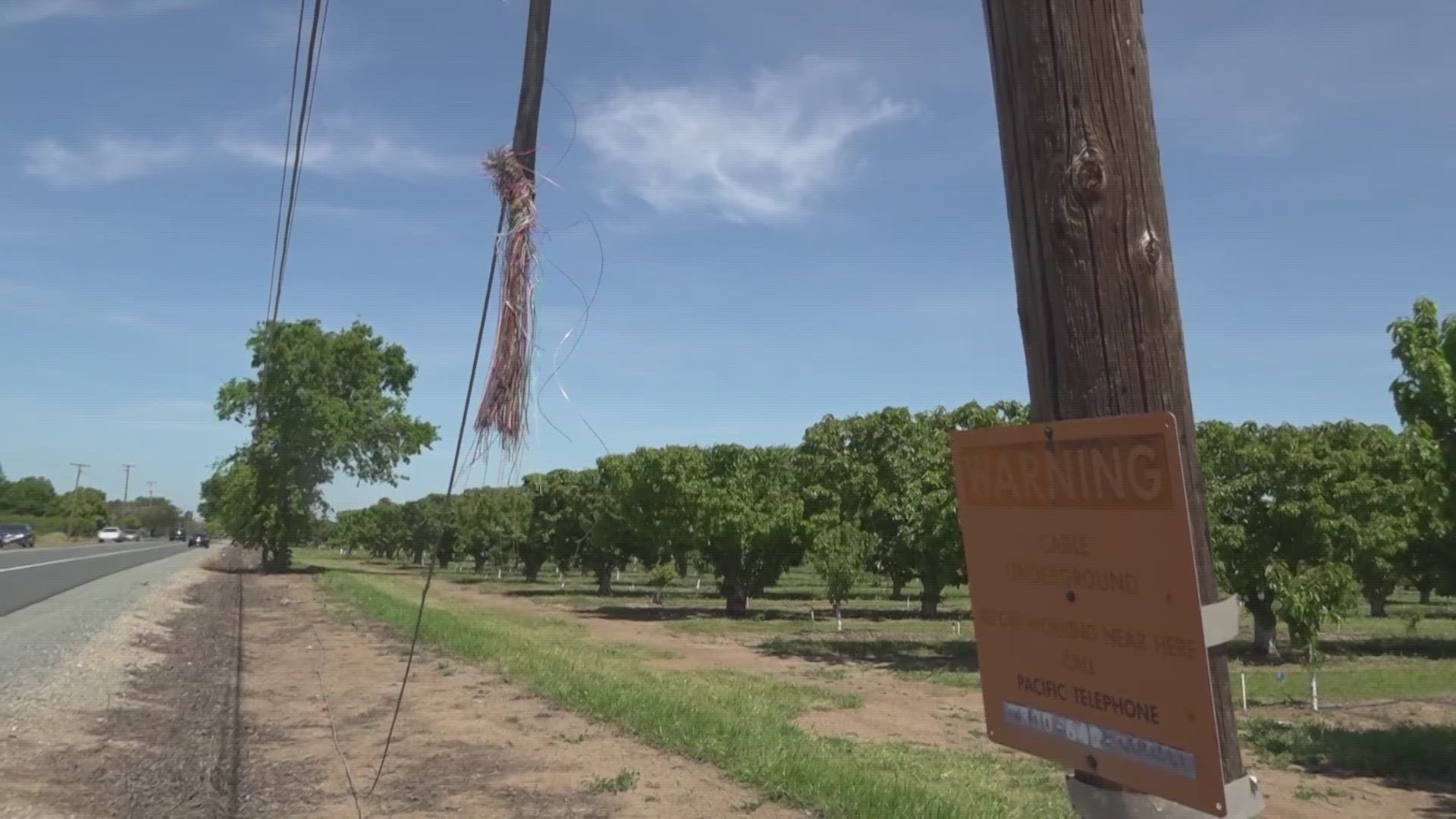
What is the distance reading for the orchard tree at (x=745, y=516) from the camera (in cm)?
3628

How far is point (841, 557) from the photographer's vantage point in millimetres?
32188

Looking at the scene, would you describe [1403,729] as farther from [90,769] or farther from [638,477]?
[638,477]

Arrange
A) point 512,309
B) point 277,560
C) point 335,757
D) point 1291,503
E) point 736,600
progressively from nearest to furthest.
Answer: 1. point 512,309
2. point 335,757
3. point 1291,503
4. point 736,600
5. point 277,560

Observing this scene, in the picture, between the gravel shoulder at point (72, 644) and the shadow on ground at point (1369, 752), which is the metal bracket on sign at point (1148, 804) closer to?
the gravel shoulder at point (72, 644)

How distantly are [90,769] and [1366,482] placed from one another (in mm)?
23720

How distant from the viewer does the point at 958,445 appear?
2.65 m

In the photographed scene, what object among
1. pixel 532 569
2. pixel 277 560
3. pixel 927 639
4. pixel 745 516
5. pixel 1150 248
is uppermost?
pixel 745 516

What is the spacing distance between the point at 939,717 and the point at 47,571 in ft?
111

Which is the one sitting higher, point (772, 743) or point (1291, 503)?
point (1291, 503)

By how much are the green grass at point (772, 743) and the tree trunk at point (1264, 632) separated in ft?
42.1

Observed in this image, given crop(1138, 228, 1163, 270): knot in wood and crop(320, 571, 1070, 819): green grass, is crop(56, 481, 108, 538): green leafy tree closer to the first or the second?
crop(320, 571, 1070, 819): green grass

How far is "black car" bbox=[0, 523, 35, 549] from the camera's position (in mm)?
67250

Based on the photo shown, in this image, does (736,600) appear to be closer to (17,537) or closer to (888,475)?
(888,475)

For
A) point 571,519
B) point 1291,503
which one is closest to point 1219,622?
point 1291,503
